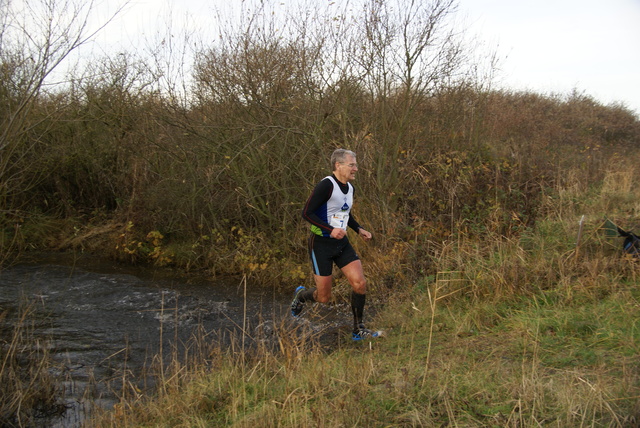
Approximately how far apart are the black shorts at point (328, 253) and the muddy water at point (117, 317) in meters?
0.62

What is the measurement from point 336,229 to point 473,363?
177 centimetres

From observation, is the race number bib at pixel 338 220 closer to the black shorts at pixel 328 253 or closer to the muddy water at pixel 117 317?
the black shorts at pixel 328 253

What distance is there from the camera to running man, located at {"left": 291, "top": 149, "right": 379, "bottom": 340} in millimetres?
5430

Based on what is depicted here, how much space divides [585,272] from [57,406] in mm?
5684

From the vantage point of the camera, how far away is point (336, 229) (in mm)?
5223

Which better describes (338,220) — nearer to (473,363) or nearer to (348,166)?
(348,166)

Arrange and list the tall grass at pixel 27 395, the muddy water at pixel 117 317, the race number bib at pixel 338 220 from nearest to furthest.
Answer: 1. the tall grass at pixel 27 395
2. the muddy water at pixel 117 317
3. the race number bib at pixel 338 220

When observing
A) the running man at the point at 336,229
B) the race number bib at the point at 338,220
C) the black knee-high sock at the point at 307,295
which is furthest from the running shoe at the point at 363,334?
→ the race number bib at the point at 338,220

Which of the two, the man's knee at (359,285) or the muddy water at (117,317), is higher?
the man's knee at (359,285)

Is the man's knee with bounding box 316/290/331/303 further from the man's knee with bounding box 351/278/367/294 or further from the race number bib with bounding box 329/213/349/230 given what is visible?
the race number bib with bounding box 329/213/349/230

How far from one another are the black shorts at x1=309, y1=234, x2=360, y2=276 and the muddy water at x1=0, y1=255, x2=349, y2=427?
0.62m

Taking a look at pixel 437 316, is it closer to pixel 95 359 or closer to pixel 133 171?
pixel 95 359

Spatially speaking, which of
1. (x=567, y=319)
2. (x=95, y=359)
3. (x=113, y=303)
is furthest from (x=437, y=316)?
(x=113, y=303)

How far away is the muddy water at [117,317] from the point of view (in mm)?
5094
